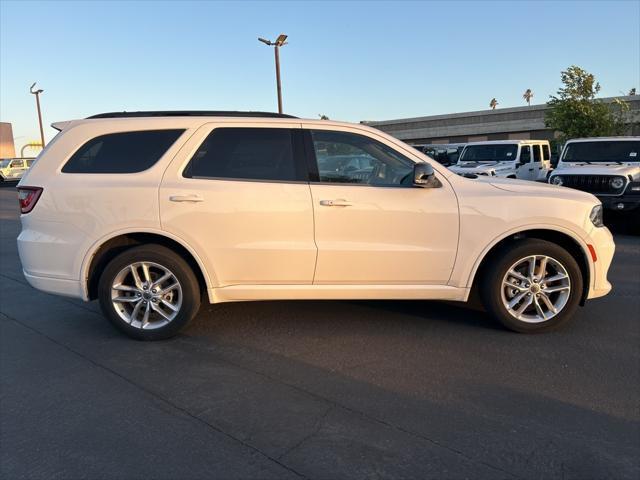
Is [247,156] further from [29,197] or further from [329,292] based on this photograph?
[29,197]

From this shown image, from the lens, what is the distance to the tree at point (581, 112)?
83.2 feet

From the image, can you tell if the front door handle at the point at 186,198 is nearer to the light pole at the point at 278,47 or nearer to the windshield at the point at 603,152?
the windshield at the point at 603,152

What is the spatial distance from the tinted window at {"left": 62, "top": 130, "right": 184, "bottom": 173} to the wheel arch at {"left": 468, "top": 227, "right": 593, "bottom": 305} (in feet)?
9.25

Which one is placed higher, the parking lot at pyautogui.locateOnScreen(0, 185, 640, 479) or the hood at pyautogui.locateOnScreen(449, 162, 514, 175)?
the hood at pyautogui.locateOnScreen(449, 162, 514, 175)

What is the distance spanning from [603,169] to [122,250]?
29.8ft

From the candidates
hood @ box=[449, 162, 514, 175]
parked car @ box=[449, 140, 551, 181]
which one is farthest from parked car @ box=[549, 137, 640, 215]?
parked car @ box=[449, 140, 551, 181]

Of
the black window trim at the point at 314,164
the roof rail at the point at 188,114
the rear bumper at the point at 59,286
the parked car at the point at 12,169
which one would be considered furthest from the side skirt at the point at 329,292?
the parked car at the point at 12,169

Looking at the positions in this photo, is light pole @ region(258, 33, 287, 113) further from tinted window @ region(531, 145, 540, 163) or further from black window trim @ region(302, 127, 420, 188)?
black window trim @ region(302, 127, 420, 188)

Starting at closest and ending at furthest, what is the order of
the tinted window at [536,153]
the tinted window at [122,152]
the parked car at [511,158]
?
1. the tinted window at [122,152]
2. the parked car at [511,158]
3. the tinted window at [536,153]

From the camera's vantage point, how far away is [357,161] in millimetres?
4277

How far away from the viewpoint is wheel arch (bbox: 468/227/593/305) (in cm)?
424

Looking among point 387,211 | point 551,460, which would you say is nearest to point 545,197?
point 387,211

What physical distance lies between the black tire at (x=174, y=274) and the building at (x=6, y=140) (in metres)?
67.3

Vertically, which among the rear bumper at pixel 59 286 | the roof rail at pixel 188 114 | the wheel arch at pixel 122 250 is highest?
the roof rail at pixel 188 114
